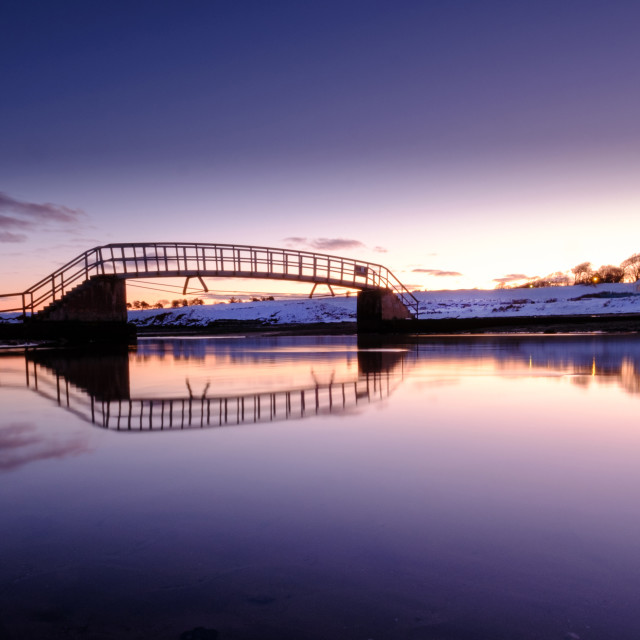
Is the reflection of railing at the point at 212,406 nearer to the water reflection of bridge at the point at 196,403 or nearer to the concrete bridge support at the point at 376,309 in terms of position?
the water reflection of bridge at the point at 196,403

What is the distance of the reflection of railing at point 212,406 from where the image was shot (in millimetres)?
5148

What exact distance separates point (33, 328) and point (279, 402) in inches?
887

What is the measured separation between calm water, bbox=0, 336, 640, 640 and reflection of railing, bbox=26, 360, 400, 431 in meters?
0.07

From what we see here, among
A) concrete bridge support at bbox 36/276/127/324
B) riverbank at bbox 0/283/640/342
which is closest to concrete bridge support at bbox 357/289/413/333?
riverbank at bbox 0/283/640/342

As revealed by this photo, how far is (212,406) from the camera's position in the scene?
604cm

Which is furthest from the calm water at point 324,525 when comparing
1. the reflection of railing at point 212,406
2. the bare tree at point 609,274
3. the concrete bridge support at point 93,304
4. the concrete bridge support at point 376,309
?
the bare tree at point 609,274

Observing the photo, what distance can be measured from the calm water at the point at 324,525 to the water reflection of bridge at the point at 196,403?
3.3 inches

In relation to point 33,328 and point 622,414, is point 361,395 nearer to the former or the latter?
point 622,414

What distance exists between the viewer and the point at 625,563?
2002 mm

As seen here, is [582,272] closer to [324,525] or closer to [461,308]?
[461,308]

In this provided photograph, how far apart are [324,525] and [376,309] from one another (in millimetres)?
32166

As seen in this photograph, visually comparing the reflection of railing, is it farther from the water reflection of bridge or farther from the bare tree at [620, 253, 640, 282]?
the bare tree at [620, 253, 640, 282]

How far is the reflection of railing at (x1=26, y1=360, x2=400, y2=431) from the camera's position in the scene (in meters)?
5.15

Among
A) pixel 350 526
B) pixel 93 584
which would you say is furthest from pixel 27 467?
pixel 350 526
